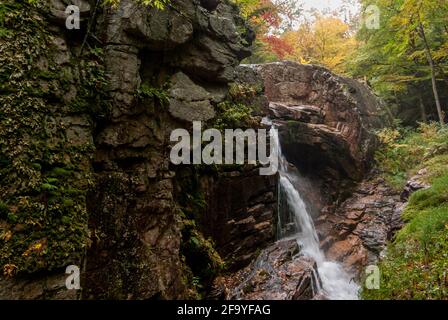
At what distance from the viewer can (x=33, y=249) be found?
3674 millimetres

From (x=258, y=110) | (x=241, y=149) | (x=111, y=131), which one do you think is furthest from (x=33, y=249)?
(x=258, y=110)

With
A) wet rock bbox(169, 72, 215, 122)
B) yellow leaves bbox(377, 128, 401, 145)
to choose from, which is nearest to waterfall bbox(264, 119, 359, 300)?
wet rock bbox(169, 72, 215, 122)

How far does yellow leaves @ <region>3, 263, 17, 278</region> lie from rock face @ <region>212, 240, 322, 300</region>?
4.47 metres

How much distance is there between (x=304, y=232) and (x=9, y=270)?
952 cm

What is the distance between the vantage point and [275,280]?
754 centimetres

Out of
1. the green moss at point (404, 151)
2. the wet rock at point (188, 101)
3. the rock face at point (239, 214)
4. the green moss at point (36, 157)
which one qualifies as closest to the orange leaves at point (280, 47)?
the green moss at point (404, 151)

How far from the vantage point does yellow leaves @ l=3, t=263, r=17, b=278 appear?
11.3 feet

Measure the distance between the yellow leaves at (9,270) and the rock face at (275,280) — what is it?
447cm

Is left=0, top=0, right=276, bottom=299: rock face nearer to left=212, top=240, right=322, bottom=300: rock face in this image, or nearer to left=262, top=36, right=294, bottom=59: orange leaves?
left=212, top=240, right=322, bottom=300: rock face

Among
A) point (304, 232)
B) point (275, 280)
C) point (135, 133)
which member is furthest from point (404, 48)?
point (135, 133)

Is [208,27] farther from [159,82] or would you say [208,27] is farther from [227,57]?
[159,82]

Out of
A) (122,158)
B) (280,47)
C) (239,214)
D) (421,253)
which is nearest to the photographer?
(421,253)

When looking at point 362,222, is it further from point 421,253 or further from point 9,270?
point 9,270

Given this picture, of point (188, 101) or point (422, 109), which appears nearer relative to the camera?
point (188, 101)
